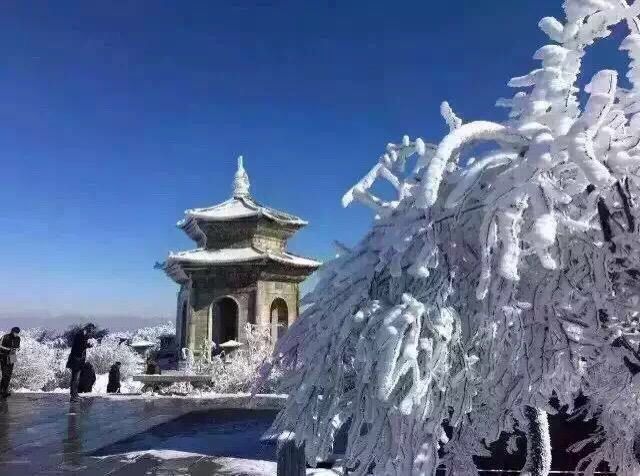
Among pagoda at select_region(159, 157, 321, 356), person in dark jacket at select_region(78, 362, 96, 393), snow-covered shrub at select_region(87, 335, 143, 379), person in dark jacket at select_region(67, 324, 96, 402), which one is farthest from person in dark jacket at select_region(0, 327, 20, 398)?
snow-covered shrub at select_region(87, 335, 143, 379)

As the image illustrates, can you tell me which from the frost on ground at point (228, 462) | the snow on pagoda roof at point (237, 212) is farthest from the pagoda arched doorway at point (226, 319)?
the frost on ground at point (228, 462)

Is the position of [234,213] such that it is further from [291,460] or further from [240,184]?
[291,460]

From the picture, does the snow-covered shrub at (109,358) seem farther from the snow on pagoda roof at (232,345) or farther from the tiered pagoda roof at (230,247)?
the snow on pagoda roof at (232,345)

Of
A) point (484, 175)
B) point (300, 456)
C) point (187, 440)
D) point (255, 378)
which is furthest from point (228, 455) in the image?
point (484, 175)

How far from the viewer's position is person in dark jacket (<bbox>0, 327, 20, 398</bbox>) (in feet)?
47.4

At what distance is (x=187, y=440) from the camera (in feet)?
30.8

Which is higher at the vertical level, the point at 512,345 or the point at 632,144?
the point at 632,144

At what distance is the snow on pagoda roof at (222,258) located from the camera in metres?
24.8

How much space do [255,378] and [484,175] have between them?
6.20 ft

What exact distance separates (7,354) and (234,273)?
11577mm

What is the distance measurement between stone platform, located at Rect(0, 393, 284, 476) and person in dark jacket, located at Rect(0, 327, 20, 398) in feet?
1.33

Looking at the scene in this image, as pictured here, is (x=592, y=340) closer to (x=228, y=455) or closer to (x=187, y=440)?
(x=228, y=455)

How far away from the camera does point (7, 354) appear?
570 inches

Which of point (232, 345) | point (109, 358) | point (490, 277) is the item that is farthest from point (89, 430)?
point (109, 358)
